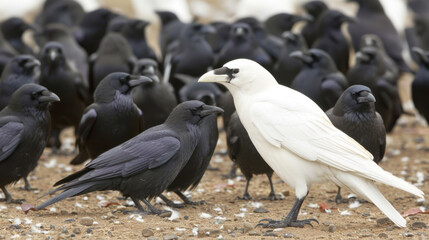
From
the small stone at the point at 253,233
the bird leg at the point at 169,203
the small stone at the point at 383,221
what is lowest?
the bird leg at the point at 169,203

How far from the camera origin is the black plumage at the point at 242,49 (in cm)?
1040

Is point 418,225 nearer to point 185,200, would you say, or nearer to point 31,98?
point 185,200

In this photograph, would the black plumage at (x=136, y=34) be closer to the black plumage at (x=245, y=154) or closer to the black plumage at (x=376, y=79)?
the black plumage at (x=376, y=79)

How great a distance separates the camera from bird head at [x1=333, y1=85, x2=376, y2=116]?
6.46 metres

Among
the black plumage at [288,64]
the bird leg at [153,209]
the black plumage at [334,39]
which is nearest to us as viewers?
the bird leg at [153,209]

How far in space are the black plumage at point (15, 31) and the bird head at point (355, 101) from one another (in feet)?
21.4

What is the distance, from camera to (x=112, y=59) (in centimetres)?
1012

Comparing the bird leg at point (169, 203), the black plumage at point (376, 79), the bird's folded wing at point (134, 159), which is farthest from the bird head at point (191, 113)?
the black plumage at point (376, 79)

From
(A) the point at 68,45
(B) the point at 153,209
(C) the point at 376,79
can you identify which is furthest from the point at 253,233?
(A) the point at 68,45

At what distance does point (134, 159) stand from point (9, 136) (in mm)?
1138

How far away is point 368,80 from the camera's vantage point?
9336mm

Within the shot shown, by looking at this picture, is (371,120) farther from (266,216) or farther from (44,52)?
(44,52)

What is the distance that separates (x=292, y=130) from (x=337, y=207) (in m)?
1.35

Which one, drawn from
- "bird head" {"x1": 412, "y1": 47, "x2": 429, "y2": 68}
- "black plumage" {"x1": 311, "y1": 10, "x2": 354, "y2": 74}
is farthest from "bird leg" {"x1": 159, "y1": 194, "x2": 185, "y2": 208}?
"black plumage" {"x1": 311, "y1": 10, "x2": 354, "y2": 74}
